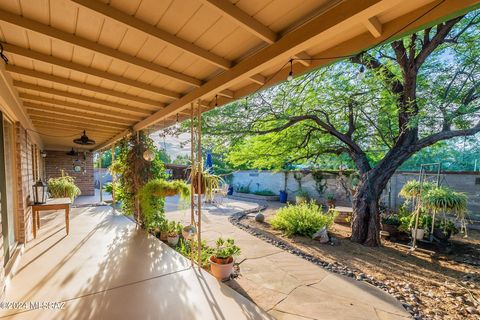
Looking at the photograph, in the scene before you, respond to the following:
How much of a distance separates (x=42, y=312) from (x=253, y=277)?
2.19m

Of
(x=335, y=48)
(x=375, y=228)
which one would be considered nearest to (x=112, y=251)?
(x=335, y=48)

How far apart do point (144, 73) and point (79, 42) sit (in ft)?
2.32

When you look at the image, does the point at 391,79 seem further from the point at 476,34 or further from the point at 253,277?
the point at 253,277

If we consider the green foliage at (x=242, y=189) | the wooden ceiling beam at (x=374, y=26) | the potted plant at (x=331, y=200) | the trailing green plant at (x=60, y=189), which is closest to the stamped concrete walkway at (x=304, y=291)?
the wooden ceiling beam at (x=374, y=26)

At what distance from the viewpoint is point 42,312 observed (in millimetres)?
2037

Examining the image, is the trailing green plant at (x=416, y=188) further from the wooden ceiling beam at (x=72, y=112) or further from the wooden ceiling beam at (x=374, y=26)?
the wooden ceiling beam at (x=72, y=112)

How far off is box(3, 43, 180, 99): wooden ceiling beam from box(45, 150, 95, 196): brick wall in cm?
968

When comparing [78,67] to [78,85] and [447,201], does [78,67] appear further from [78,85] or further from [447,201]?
[447,201]

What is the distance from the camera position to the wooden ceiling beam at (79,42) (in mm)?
1497

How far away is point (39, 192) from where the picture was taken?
3.91m

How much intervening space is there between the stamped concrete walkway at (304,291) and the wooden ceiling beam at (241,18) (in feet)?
7.97

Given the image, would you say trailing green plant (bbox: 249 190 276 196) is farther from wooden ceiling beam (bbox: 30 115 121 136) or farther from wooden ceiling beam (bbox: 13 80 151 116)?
wooden ceiling beam (bbox: 13 80 151 116)

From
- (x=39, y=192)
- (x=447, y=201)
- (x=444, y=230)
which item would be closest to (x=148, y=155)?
(x=39, y=192)

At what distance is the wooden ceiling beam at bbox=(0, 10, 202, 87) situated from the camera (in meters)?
1.50
